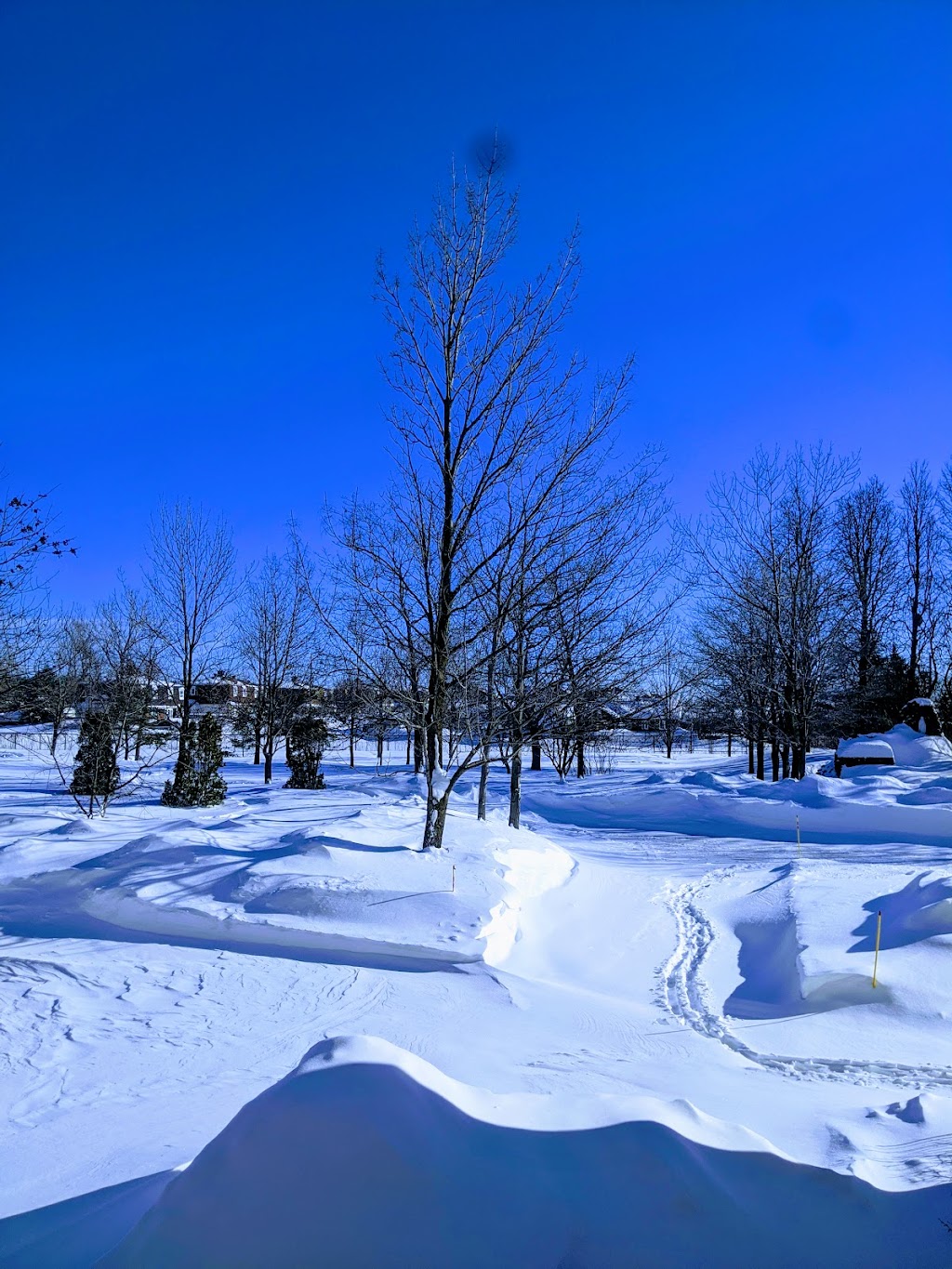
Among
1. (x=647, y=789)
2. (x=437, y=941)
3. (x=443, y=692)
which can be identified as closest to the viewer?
(x=437, y=941)

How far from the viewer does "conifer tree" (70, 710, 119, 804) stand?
15.1 metres

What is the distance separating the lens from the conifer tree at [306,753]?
2148 cm

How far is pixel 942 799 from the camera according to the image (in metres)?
16.3

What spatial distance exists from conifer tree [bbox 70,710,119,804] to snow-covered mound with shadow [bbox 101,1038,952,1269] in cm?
1298

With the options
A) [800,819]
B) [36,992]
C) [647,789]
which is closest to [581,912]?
[36,992]

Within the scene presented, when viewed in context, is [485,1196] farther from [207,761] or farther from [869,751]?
[869,751]

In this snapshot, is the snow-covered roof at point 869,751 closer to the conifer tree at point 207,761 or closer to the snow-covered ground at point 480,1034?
the snow-covered ground at point 480,1034

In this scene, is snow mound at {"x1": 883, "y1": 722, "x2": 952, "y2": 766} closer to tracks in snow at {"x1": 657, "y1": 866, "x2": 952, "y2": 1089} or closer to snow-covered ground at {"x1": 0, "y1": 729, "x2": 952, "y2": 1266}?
snow-covered ground at {"x1": 0, "y1": 729, "x2": 952, "y2": 1266}

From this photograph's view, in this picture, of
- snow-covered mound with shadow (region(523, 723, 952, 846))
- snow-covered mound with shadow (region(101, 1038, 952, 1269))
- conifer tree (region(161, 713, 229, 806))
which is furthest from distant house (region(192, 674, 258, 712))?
snow-covered mound with shadow (region(101, 1038, 952, 1269))

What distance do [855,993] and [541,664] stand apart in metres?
4.77

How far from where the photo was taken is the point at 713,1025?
577 centimetres

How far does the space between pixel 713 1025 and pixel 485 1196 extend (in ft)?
12.2

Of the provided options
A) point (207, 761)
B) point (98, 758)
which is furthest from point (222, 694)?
point (98, 758)

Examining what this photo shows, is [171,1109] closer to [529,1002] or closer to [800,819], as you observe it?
[529,1002]
